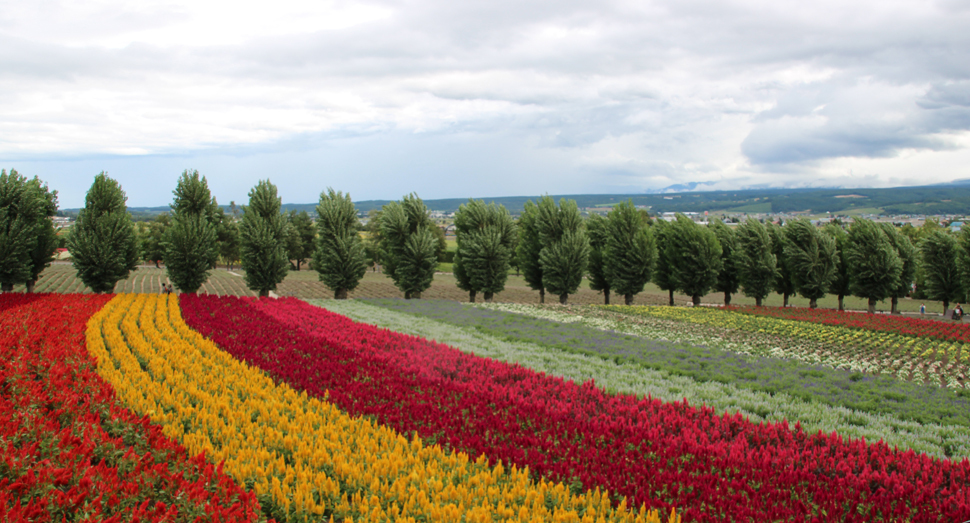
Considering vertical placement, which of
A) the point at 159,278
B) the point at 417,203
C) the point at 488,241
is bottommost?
the point at 159,278

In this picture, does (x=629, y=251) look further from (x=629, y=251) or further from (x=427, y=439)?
(x=427, y=439)

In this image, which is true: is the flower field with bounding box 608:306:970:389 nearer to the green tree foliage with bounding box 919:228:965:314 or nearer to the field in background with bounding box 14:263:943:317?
the field in background with bounding box 14:263:943:317

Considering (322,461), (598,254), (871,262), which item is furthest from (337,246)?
(871,262)

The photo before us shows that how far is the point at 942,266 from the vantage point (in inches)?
1873

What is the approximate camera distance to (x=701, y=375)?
14016mm

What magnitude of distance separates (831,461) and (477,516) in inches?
226

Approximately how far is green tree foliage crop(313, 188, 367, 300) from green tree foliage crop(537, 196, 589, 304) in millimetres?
16199

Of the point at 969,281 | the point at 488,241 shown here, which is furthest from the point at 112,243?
the point at 969,281

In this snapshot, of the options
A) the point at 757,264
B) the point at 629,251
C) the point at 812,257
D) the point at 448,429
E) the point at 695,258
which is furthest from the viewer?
the point at 629,251

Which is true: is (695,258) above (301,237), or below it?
below

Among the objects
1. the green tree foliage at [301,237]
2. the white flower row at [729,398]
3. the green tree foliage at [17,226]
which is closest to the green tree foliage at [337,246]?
the green tree foliage at [17,226]

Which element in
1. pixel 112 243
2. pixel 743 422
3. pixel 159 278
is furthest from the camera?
pixel 159 278

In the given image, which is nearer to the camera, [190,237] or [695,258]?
[190,237]

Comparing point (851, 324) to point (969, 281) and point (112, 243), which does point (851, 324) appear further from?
point (112, 243)
